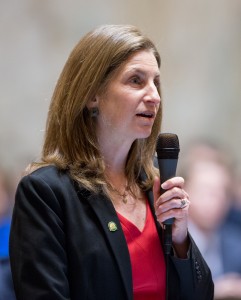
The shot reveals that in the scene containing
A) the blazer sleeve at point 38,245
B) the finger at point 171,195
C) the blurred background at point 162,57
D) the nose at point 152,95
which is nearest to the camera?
the blazer sleeve at point 38,245

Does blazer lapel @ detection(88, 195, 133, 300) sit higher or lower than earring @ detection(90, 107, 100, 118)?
lower

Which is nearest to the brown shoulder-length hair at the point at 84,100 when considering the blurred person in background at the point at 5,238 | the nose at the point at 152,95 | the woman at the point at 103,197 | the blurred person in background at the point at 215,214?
the woman at the point at 103,197

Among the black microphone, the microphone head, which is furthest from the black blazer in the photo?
the microphone head

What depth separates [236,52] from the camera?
288 cm

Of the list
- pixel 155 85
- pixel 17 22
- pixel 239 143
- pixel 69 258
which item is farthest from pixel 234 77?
pixel 69 258

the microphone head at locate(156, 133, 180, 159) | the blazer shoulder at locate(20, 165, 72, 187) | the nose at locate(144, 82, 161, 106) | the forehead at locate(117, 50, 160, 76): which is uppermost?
the forehead at locate(117, 50, 160, 76)

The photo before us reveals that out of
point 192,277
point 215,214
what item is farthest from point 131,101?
point 215,214

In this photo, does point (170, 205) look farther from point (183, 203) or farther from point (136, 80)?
point (136, 80)

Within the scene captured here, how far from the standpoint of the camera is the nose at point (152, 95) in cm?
192

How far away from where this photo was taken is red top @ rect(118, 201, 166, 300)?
1.84 metres

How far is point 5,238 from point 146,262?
88 cm

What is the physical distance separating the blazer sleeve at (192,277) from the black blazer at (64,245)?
0.78ft

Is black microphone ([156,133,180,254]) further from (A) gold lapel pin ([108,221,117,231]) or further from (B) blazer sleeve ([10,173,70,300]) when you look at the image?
(B) blazer sleeve ([10,173,70,300])

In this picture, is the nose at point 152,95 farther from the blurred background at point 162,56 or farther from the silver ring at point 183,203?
the blurred background at point 162,56
